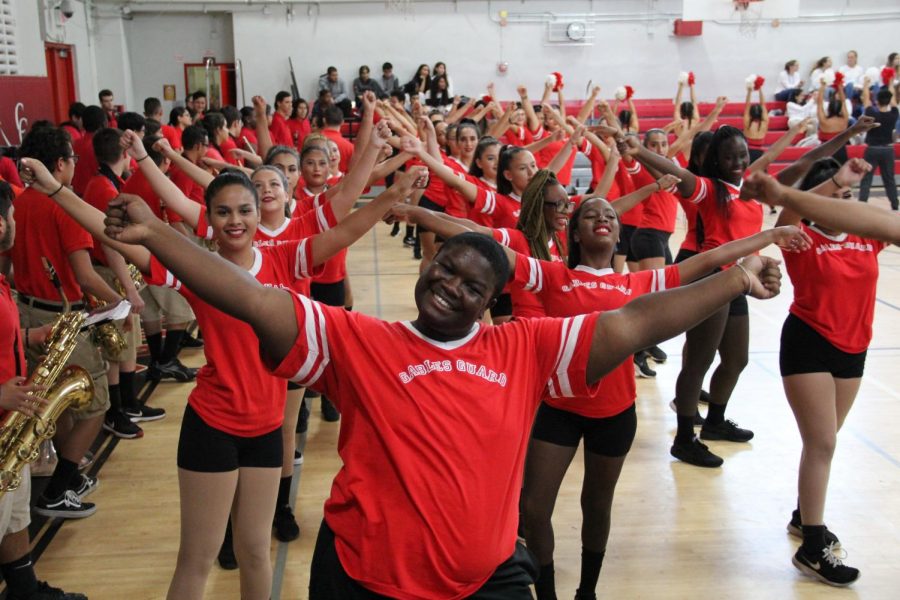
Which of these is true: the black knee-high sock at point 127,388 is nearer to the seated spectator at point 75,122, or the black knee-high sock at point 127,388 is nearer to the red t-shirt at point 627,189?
the red t-shirt at point 627,189

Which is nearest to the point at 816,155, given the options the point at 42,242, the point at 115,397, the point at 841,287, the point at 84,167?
the point at 841,287

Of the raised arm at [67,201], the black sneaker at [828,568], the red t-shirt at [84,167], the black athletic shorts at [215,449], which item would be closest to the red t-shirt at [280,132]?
the red t-shirt at [84,167]

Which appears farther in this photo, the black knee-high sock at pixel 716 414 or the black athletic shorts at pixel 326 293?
the black athletic shorts at pixel 326 293

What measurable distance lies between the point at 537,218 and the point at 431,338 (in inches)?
81.9

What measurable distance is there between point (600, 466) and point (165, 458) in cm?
300

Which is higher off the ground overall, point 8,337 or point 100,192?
point 100,192

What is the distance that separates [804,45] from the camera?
64.7 feet

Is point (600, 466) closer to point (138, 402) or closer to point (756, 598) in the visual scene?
point (756, 598)

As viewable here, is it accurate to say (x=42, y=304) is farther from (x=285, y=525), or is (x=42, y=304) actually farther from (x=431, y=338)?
(x=431, y=338)

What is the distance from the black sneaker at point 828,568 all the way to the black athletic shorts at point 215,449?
2460 mm

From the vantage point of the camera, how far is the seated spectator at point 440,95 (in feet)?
58.2

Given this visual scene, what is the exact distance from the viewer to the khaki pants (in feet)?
14.3

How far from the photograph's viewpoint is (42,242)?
439cm

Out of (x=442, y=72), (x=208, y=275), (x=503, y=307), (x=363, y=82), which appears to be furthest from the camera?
(x=363, y=82)
